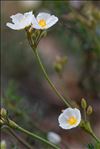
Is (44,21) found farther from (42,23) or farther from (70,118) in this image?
(70,118)

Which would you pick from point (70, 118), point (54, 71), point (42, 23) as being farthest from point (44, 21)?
point (54, 71)

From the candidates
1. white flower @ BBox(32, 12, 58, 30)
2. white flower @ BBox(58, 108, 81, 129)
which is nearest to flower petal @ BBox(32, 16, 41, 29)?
white flower @ BBox(32, 12, 58, 30)

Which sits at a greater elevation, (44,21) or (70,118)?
(44,21)

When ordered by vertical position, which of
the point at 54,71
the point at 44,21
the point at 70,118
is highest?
the point at 44,21

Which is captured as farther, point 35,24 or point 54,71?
point 54,71

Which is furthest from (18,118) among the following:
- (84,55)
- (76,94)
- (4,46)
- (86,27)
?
(76,94)

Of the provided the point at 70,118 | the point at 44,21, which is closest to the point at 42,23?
the point at 44,21

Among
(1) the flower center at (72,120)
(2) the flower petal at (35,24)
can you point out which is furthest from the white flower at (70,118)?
(2) the flower petal at (35,24)

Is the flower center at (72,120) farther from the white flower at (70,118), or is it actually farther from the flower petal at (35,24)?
the flower petal at (35,24)
